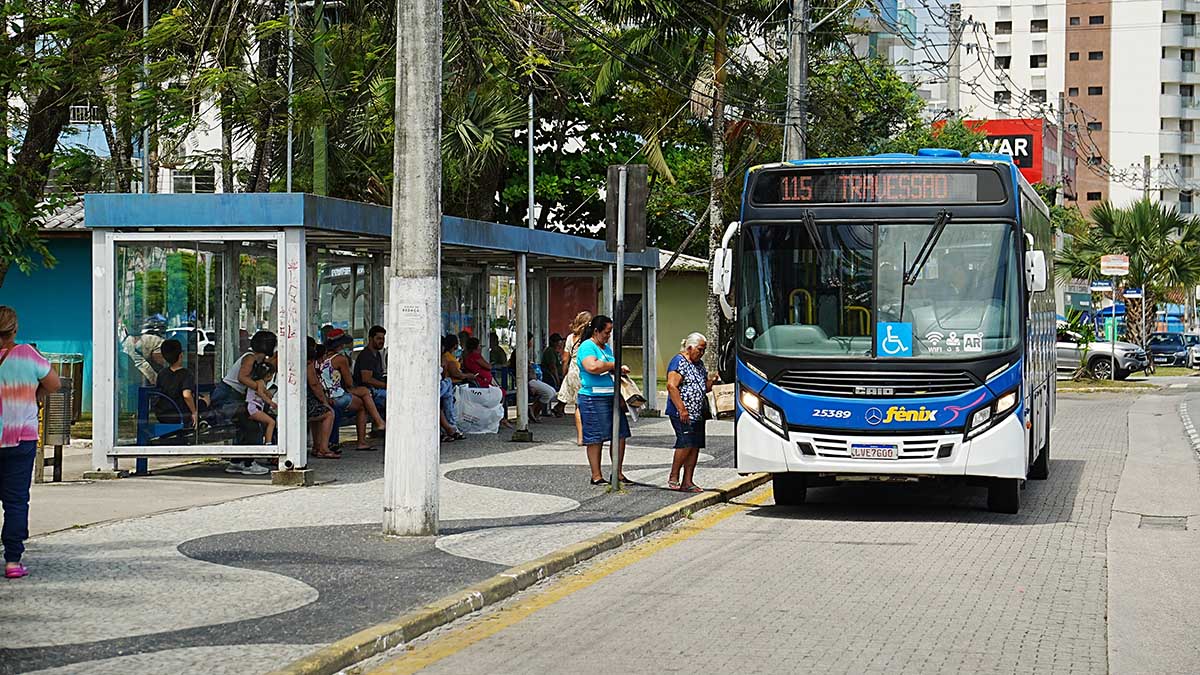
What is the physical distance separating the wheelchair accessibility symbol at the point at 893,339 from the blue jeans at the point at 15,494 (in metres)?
7.16

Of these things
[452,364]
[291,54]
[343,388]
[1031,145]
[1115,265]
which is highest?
[1031,145]

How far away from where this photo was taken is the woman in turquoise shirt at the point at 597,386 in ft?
49.4

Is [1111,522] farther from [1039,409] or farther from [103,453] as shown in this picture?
[103,453]

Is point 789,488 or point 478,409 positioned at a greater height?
point 478,409

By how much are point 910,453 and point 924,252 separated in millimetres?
1833

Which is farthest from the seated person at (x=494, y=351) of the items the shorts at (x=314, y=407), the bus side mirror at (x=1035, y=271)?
the bus side mirror at (x=1035, y=271)

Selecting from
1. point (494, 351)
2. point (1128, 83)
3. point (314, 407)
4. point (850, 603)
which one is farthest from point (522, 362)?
point (1128, 83)

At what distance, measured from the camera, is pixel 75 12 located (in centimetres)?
1922

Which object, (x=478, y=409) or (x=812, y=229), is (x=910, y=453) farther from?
(x=478, y=409)

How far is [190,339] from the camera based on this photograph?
1631 centimetres

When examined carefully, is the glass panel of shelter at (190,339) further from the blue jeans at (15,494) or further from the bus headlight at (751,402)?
the blue jeans at (15,494)

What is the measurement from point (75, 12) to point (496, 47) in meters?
5.59

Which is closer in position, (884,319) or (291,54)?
(884,319)

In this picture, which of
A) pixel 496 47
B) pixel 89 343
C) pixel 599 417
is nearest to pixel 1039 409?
pixel 599 417
